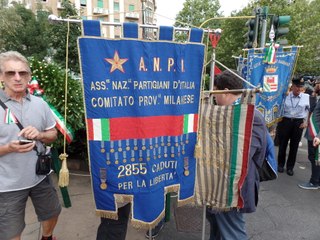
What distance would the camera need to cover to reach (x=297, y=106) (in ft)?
15.6

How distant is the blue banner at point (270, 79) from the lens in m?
4.91

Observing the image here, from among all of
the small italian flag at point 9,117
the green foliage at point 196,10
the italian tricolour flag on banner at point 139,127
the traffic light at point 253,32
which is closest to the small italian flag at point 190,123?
the italian tricolour flag on banner at point 139,127

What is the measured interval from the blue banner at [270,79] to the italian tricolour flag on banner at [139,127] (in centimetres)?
339

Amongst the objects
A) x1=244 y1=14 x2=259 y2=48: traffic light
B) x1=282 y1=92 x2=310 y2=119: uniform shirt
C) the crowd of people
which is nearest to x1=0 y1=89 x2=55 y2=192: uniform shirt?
the crowd of people

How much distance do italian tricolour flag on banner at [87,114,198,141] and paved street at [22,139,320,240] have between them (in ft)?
5.38

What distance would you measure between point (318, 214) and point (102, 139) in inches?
131

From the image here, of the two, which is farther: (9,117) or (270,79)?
(270,79)

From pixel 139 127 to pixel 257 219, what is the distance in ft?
8.11

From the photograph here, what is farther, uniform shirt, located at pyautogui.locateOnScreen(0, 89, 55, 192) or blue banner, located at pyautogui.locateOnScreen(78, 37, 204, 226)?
uniform shirt, located at pyautogui.locateOnScreen(0, 89, 55, 192)

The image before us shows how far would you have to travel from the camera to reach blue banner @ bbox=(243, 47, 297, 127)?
16.1 feet

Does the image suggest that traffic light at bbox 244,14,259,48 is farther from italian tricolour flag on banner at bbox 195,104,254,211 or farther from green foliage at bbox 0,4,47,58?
green foliage at bbox 0,4,47,58

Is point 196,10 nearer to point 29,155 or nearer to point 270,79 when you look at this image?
point 270,79

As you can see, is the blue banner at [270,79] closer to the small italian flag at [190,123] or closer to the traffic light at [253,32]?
the traffic light at [253,32]

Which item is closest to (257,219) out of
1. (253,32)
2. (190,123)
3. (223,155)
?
(223,155)
